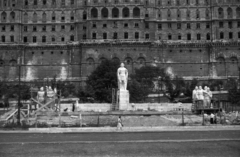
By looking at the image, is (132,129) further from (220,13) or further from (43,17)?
(43,17)

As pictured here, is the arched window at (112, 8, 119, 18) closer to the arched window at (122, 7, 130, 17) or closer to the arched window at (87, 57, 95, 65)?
the arched window at (122, 7, 130, 17)

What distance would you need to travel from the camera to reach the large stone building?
83.8m

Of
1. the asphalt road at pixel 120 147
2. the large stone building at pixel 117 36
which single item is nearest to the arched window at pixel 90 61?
the large stone building at pixel 117 36

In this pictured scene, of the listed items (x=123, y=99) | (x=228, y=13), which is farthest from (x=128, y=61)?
(x=123, y=99)

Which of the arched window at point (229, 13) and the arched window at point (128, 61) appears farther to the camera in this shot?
the arched window at point (229, 13)

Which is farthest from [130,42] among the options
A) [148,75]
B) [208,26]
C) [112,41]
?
[208,26]

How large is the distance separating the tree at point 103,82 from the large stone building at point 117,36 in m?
11.7

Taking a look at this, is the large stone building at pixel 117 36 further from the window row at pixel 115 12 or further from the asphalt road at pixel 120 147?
the asphalt road at pixel 120 147

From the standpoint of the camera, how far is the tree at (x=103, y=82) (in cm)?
6328

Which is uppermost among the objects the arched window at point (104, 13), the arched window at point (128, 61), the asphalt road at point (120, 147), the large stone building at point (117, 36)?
the arched window at point (104, 13)

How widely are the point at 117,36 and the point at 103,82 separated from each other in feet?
65.6

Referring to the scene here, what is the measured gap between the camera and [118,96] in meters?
47.0

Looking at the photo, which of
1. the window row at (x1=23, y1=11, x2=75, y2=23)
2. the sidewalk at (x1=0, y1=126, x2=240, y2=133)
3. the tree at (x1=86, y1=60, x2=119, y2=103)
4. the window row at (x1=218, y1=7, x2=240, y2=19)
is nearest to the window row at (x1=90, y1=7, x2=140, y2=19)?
the window row at (x1=23, y1=11, x2=75, y2=23)

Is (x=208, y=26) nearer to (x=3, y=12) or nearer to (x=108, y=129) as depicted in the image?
(x=3, y=12)
